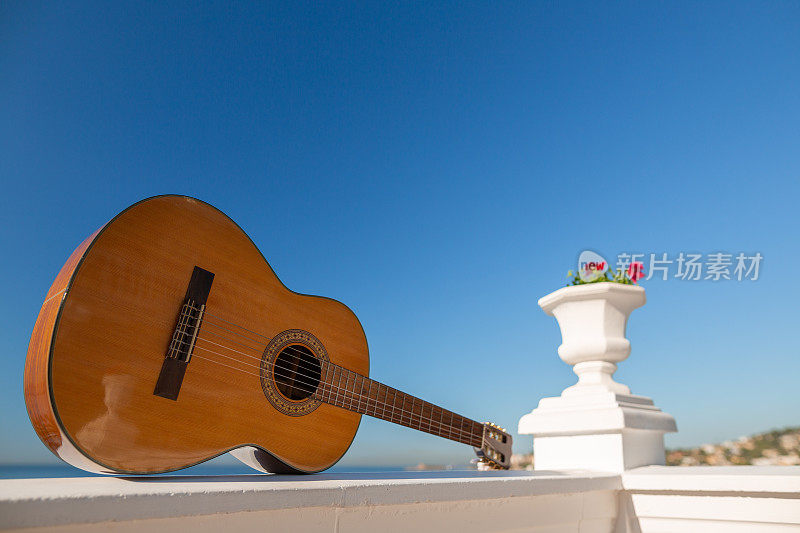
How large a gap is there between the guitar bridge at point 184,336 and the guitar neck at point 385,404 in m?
0.34

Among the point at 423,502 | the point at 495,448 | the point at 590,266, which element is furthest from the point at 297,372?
the point at 590,266

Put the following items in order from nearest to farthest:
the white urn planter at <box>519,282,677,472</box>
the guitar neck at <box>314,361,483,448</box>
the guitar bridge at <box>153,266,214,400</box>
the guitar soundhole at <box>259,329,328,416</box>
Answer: the guitar bridge at <box>153,266,214,400</box>
the guitar soundhole at <box>259,329,328,416</box>
the guitar neck at <box>314,361,483,448</box>
the white urn planter at <box>519,282,677,472</box>

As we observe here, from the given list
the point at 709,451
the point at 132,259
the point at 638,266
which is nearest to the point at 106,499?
the point at 132,259

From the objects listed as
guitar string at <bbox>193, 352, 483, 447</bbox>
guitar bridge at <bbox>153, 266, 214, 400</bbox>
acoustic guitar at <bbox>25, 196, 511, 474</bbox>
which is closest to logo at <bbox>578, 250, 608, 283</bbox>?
guitar string at <bbox>193, 352, 483, 447</bbox>

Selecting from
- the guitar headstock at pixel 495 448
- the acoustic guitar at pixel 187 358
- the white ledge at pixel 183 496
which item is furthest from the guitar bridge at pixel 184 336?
the guitar headstock at pixel 495 448

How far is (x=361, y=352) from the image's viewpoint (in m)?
1.34

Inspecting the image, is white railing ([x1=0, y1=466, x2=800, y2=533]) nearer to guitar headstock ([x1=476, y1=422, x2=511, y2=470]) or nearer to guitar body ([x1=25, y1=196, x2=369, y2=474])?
guitar body ([x1=25, y1=196, x2=369, y2=474])

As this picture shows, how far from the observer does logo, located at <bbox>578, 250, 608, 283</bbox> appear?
204 cm

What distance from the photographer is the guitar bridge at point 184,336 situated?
0.90m

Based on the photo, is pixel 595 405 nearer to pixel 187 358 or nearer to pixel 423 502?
pixel 423 502

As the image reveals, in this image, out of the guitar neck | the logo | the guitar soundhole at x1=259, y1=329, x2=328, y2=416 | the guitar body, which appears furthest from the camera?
the logo

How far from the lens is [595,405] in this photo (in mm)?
1702

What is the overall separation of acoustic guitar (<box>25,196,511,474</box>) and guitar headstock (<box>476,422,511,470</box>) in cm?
47

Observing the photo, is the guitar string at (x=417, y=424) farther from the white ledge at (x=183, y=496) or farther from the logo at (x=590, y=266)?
the logo at (x=590, y=266)
